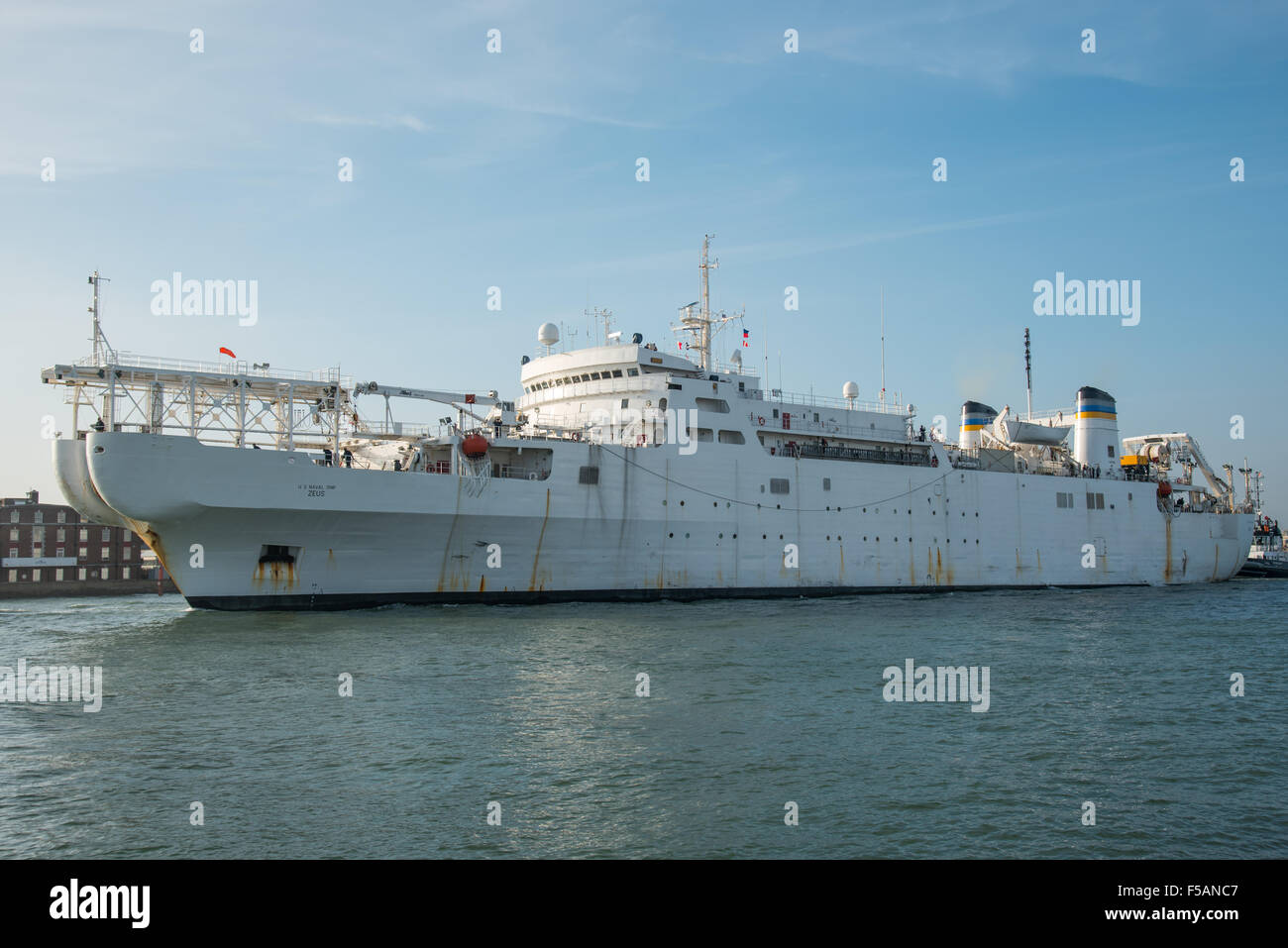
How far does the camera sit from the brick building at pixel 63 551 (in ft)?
143

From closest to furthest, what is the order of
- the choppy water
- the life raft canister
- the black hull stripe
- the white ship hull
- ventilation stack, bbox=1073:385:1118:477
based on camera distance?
the choppy water, the white ship hull, the black hull stripe, the life raft canister, ventilation stack, bbox=1073:385:1118:477

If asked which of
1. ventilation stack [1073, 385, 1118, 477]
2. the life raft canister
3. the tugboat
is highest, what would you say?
ventilation stack [1073, 385, 1118, 477]

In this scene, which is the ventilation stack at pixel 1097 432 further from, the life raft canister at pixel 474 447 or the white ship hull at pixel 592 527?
the life raft canister at pixel 474 447

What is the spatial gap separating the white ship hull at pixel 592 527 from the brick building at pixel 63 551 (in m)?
25.1

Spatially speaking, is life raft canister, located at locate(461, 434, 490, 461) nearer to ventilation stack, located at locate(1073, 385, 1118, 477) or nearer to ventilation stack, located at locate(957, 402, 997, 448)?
ventilation stack, located at locate(957, 402, 997, 448)

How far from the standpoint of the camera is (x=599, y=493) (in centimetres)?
2602

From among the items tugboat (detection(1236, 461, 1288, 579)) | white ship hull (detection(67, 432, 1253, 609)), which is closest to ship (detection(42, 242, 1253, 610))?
white ship hull (detection(67, 432, 1253, 609))

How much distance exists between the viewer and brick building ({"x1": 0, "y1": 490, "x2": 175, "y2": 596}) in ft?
143

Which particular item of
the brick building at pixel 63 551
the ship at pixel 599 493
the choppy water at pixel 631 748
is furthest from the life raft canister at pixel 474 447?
the brick building at pixel 63 551

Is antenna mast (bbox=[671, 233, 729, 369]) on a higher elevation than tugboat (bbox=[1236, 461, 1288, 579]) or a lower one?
higher

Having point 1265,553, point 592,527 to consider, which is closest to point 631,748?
point 592,527

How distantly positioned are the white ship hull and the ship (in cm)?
6
